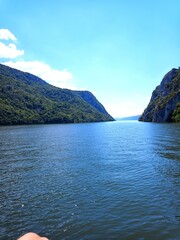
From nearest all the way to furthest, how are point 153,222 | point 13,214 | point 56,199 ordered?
point 153,222, point 13,214, point 56,199

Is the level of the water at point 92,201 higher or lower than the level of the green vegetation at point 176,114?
lower

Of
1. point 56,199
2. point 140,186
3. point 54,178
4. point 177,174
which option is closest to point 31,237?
point 56,199

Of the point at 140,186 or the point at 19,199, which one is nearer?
the point at 19,199

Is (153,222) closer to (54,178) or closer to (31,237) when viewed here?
(31,237)

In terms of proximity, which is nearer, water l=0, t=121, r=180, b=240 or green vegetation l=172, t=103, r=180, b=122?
water l=0, t=121, r=180, b=240

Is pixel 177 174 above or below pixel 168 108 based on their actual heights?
below

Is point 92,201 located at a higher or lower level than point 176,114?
lower

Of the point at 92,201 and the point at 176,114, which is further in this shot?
the point at 176,114

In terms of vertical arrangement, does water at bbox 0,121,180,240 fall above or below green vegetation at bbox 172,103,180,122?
below

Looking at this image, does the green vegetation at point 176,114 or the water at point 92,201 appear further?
the green vegetation at point 176,114

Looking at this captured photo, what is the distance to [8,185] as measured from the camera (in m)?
22.8

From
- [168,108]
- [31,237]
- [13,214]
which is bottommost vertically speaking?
[13,214]

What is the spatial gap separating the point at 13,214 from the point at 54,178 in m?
9.22

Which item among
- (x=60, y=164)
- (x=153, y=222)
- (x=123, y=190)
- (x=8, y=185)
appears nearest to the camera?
(x=153, y=222)
